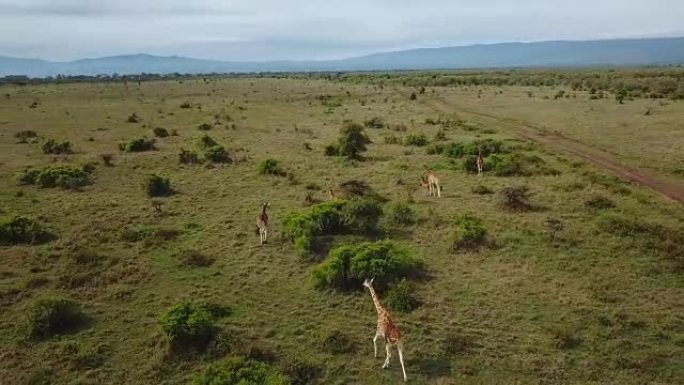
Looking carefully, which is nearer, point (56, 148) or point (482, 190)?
point (482, 190)

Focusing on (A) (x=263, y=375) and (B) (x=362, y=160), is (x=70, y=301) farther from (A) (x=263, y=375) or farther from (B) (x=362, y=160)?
(B) (x=362, y=160)

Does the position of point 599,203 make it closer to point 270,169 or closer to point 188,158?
point 270,169

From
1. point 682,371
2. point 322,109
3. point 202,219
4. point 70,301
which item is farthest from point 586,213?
point 322,109

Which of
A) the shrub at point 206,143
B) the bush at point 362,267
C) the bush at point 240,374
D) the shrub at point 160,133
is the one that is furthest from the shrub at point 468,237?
the shrub at point 160,133

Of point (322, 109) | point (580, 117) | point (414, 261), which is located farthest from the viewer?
point (322, 109)

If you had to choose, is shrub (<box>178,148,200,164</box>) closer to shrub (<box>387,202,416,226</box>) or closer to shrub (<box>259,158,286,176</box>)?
shrub (<box>259,158,286,176</box>)

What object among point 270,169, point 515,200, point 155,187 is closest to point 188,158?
point 270,169
